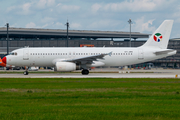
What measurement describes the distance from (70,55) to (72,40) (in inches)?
2031

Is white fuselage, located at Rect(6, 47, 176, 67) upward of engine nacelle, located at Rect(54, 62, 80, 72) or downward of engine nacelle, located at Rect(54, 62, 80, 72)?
upward

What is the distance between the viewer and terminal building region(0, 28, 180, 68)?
91.8 metres

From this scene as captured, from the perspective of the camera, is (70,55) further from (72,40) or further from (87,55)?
(72,40)

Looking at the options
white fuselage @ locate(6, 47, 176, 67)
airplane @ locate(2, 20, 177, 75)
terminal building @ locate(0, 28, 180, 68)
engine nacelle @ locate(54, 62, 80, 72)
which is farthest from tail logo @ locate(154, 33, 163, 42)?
terminal building @ locate(0, 28, 180, 68)

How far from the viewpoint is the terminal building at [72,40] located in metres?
91.8

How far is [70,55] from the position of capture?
4234 cm

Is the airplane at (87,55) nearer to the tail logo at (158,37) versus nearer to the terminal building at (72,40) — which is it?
the tail logo at (158,37)

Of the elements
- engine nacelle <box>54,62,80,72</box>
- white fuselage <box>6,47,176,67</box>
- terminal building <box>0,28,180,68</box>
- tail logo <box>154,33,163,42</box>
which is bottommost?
engine nacelle <box>54,62,80,72</box>

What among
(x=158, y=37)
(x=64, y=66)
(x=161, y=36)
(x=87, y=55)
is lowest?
(x=64, y=66)

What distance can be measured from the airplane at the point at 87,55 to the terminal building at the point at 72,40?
46.6m

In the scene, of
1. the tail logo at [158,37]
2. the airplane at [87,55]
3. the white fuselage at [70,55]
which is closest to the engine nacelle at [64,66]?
the airplane at [87,55]

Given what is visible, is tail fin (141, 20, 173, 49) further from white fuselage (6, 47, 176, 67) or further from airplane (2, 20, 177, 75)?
white fuselage (6, 47, 176, 67)

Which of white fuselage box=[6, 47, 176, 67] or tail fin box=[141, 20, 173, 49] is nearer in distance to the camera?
white fuselage box=[6, 47, 176, 67]

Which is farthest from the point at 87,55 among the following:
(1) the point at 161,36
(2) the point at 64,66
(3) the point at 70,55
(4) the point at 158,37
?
(1) the point at 161,36
